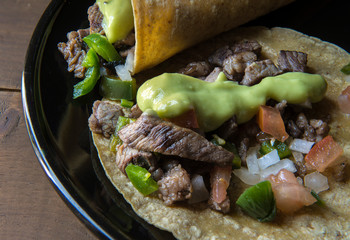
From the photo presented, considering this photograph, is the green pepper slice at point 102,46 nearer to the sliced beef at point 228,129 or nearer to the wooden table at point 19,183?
the wooden table at point 19,183

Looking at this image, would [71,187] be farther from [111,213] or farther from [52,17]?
[52,17]

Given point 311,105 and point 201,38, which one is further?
point 201,38

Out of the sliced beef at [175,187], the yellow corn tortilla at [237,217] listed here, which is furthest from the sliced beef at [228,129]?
the sliced beef at [175,187]

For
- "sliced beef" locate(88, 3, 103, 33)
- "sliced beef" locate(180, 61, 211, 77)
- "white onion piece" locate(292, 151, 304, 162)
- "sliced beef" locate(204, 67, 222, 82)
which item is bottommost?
"white onion piece" locate(292, 151, 304, 162)

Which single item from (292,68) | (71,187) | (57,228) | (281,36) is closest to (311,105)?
(292,68)

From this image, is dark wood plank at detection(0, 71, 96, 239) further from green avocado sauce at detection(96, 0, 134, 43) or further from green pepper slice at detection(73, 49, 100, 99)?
green avocado sauce at detection(96, 0, 134, 43)

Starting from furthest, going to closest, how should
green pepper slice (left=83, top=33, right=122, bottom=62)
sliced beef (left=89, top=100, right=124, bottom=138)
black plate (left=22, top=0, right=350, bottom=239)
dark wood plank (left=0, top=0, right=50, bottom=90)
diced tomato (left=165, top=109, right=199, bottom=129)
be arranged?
1. dark wood plank (left=0, top=0, right=50, bottom=90)
2. green pepper slice (left=83, top=33, right=122, bottom=62)
3. sliced beef (left=89, top=100, right=124, bottom=138)
4. diced tomato (left=165, top=109, right=199, bottom=129)
5. black plate (left=22, top=0, right=350, bottom=239)

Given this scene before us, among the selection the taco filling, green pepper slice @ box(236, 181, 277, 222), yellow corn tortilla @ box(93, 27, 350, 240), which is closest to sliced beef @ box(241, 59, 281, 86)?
the taco filling
